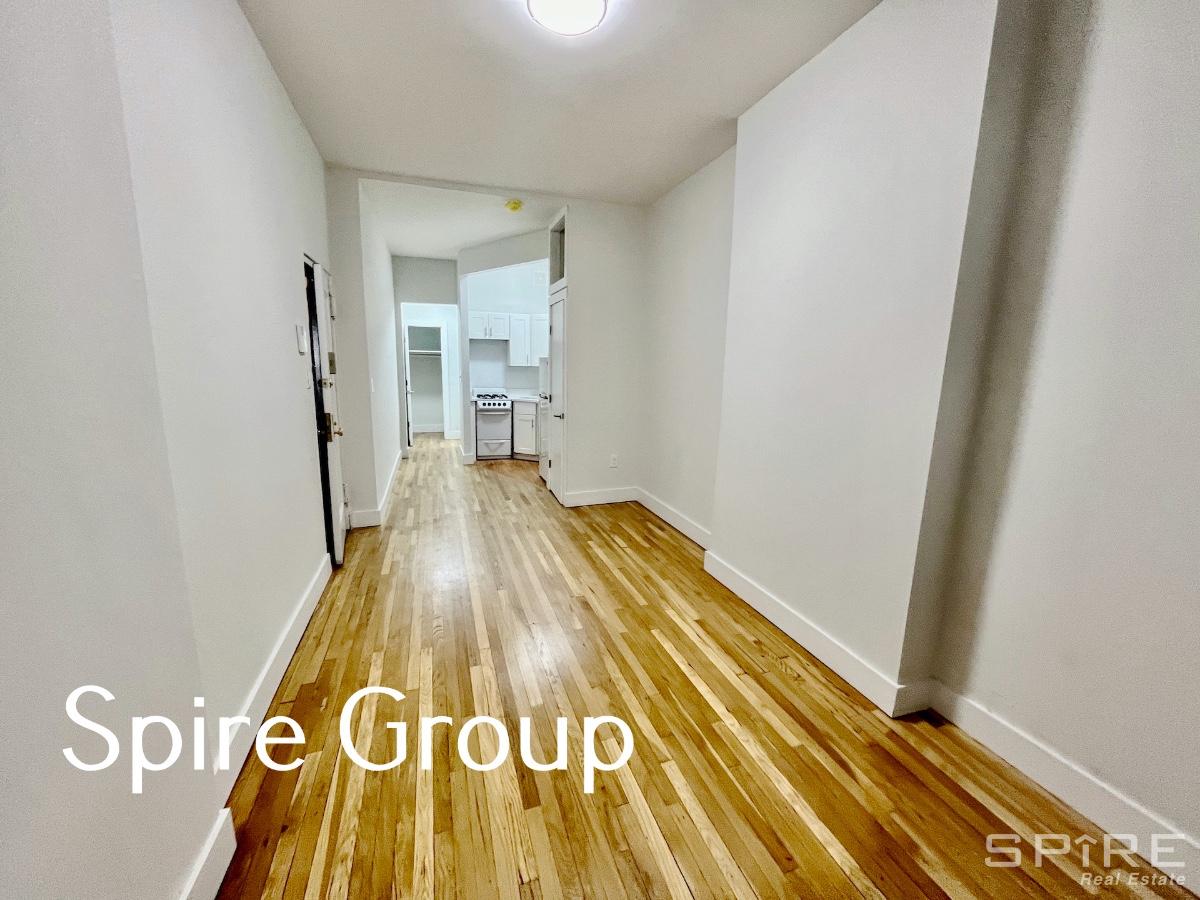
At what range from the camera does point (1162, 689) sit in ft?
4.06

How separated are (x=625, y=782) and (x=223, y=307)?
2094 millimetres

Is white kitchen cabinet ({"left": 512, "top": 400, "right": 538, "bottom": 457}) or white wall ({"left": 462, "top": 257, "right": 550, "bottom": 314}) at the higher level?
white wall ({"left": 462, "top": 257, "right": 550, "bottom": 314})

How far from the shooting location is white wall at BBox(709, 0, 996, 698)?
1557 millimetres

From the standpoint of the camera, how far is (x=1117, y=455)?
130cm

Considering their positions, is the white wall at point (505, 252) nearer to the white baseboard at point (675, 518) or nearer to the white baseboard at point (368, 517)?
the white baseboard at point (675, 518)

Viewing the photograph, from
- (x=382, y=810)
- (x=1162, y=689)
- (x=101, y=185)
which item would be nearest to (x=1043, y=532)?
(x=1162, y=689)

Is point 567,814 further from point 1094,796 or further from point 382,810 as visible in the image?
point 1094,796

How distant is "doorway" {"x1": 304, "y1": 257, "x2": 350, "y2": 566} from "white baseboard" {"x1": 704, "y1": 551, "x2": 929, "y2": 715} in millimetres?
2531

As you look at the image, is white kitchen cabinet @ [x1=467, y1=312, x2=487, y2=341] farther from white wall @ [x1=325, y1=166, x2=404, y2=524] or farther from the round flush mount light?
the round flush mount light

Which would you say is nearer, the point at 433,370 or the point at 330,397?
the point at 330,397

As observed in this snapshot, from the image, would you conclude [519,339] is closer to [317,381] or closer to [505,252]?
[505,252]

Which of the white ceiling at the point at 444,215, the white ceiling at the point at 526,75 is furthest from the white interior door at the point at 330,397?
the white ceiling at the point at 444,215

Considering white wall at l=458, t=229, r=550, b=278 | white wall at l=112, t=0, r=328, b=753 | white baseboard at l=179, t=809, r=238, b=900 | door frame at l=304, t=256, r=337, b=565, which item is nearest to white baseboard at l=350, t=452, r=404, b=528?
door frame at l=304, t=256, r=337, b=565

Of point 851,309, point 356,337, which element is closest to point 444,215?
point 356,337
